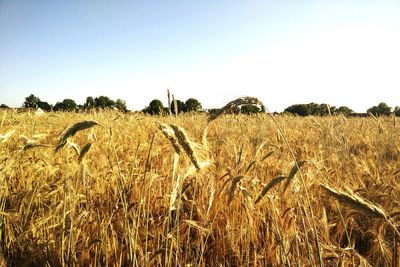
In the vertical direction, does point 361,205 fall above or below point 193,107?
below

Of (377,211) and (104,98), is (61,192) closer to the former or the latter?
(377,211)

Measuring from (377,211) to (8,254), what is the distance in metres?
1.71

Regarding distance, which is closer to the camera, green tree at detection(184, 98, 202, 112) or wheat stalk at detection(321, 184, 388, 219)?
wheat stalk at detection(321, 184, 388, 219)

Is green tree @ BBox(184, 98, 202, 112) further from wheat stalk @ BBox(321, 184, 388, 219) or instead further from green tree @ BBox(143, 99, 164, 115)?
wheat stalk @ BBox(321, 184, 388, 219)

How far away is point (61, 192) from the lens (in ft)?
6.44

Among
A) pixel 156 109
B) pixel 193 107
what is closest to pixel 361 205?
pixel 193 107

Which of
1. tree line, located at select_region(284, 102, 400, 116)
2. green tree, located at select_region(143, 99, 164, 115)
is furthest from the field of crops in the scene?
green tree, located at select_region(143, 99, 164, 115)

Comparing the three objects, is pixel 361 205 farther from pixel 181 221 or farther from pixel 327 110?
pixel 327 110

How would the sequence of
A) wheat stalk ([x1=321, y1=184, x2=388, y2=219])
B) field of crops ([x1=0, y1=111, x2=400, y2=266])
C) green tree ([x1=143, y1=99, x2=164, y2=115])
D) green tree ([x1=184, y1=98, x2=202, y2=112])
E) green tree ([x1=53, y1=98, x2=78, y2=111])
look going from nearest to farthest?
wheat stalk ([x1=321, y1=184, x2=388, y2=219]), field of crops ([x1=0, y1=111, x2=400, y2=266]), green tree ([x1=184, y1=98, x2=202, y2=112]), green tree ([x1=143, y1=99, x2=164, y2=115]), green tree ([x1=53, y1=98, x2=78, y2=111])

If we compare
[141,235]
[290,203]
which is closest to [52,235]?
[141,235]

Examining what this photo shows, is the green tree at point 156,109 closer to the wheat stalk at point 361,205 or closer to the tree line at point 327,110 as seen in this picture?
the tree line at point 327,110

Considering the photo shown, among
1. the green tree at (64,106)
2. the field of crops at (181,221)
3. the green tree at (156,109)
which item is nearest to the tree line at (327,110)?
the field of crops at (181,221)

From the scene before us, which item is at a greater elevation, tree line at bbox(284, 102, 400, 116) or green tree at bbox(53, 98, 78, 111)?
green tree at bbox(53, 98, 78, 111)

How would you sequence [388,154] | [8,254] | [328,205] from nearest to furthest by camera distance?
1. [8,254]
2. [328,205]
3. [388,154]
